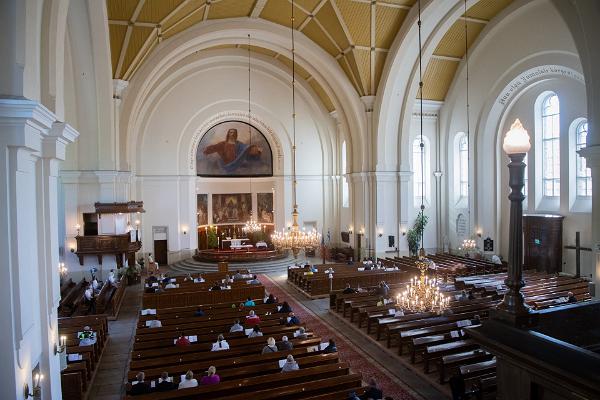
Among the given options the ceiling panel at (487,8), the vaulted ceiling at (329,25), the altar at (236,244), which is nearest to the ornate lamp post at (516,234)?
the vaulted ceiling at (329,25)

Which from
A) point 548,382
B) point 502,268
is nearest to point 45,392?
point 548,382

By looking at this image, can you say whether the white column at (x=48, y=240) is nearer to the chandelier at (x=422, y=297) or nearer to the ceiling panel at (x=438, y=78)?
the chandelier at (x=422, y=297)

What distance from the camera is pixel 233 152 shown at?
→ 89.1 feet

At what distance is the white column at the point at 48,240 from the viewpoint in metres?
6.65

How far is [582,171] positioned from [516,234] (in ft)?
55.5

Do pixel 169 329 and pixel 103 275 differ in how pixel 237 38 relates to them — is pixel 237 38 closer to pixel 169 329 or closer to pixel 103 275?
pixel 103 275

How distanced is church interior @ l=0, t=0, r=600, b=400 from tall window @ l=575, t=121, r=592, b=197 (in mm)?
105

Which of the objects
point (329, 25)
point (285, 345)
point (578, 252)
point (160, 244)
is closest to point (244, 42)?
point (329, 25)

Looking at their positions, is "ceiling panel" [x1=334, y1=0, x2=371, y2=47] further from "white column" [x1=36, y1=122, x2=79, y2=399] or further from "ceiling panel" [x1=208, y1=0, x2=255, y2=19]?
"white column" [x1=36, y1=122, x2=79, y2=399]

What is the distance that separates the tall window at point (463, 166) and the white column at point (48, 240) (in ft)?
68.4

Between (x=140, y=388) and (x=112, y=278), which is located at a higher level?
(x=112, y=278)

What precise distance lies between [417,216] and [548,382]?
21.7 metres

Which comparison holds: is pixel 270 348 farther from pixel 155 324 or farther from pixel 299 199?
pixel 299 199

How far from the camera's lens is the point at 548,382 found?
325cm
